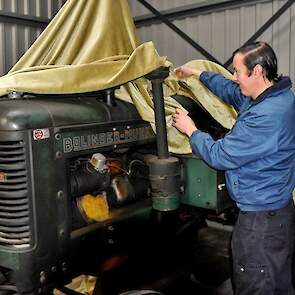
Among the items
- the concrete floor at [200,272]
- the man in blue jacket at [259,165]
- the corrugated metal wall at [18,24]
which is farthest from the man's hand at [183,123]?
the corrugated metal wall at [18,24]

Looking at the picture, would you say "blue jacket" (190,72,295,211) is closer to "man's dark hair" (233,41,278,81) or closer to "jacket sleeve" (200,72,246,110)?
"man's dark hair" (233,41,278,81)

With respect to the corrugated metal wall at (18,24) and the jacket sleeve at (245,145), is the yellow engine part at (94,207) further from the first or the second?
the corrugated metal wall at (18,24)

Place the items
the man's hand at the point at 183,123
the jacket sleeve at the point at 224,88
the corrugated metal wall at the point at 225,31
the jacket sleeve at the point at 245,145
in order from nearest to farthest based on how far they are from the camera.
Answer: the jacket sleeve at the point at 245,145 < the man's hand at the point at 183,123 < the jacket sleeve at the point at 224,88 < the corrugated metal wall at the point at 225,31

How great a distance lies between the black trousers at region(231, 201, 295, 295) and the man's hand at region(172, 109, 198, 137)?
438mm

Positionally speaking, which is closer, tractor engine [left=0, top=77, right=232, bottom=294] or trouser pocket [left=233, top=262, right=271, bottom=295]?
tractor engine [left=0, top=77, right=232, bottom=294]

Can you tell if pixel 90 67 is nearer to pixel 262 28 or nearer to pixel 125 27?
pixel 125 27

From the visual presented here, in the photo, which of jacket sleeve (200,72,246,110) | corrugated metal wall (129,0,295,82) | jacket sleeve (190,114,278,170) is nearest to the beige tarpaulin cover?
jacket sleeve (200,72,246,110)

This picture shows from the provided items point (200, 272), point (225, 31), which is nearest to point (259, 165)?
point (200, 272)

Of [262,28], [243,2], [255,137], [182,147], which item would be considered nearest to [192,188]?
[182,147]

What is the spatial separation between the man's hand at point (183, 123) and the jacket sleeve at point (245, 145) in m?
0.13

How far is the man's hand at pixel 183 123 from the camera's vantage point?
176 centimetres

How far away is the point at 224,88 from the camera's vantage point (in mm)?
2094

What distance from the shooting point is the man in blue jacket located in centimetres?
165

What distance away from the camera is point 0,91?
152 cm
